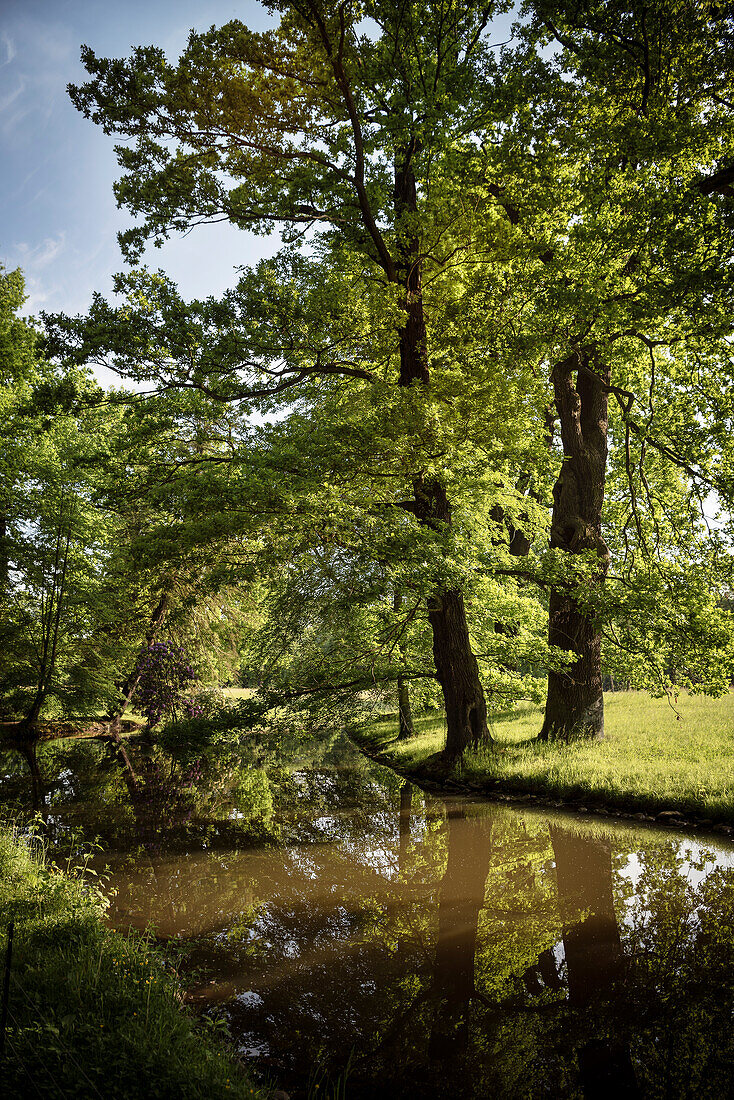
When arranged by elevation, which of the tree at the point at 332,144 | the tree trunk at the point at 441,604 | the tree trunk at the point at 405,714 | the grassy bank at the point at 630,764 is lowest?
the tree trunk at the point at 405,714

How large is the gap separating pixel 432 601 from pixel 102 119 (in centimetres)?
937

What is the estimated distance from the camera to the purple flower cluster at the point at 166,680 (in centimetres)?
2000

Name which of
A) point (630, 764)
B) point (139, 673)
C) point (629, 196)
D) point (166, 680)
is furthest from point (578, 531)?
point (139, 673)

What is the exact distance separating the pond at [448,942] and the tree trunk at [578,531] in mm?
3099


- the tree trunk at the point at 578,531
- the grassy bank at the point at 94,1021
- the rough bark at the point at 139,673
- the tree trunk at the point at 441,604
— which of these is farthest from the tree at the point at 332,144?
the rough bark at the point at 139,673

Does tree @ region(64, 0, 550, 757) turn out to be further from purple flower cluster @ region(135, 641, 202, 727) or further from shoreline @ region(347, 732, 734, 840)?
purple flower cluster @ region(135, 641, 202, 727)

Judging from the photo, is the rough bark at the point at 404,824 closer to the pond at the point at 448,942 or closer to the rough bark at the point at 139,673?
the pond at the point at 448,942

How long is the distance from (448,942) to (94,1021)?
3.06 metres

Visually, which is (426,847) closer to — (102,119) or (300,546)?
(300,546)

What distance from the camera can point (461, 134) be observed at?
8289 millimetres

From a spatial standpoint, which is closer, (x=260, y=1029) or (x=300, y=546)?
(x=260, y=1029)

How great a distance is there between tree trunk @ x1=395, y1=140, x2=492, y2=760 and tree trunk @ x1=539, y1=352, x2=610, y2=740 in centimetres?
161

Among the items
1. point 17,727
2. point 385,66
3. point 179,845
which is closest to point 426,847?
point 179,845

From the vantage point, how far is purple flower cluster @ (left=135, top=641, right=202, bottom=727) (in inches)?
787
